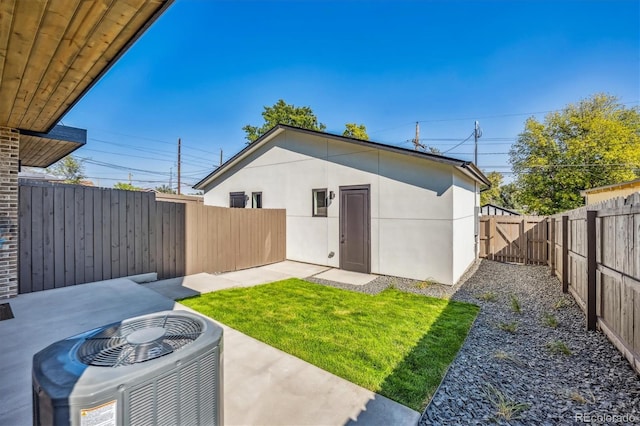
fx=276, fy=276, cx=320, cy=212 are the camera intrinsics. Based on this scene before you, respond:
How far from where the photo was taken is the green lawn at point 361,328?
285cm

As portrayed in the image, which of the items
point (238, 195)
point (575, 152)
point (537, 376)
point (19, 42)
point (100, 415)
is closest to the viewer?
point (100, 415)

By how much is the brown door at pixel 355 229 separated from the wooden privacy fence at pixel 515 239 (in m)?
5.48

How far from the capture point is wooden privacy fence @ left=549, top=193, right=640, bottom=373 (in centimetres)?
291

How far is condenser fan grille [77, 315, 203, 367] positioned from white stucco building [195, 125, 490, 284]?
6.36 meters

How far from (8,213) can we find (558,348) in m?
8.33

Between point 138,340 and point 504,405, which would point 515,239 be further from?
point 138,340

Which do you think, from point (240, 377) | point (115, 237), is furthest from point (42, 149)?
point (240, 377)

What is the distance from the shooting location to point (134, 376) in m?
1.12

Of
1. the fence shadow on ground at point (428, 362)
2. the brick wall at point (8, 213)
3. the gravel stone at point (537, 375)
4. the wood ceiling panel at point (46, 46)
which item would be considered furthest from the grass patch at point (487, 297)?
the brick wall at point (8, 213)

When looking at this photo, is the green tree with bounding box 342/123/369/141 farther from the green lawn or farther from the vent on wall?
the vent on wall

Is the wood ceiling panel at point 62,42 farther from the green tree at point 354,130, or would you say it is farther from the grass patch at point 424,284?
the green tree at point 354,130

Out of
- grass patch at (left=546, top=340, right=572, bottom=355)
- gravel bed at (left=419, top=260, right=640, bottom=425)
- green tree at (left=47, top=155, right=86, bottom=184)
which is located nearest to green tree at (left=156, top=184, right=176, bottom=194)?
green tree at (left=47, top=155, right=86, bottom=184)

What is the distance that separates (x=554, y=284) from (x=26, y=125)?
37.0ft

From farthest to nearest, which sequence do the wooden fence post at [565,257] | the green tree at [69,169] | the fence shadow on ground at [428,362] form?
the green tree at [69,169], the wooden fence post at [565,257], the fence shadow on ground at [428,362]
